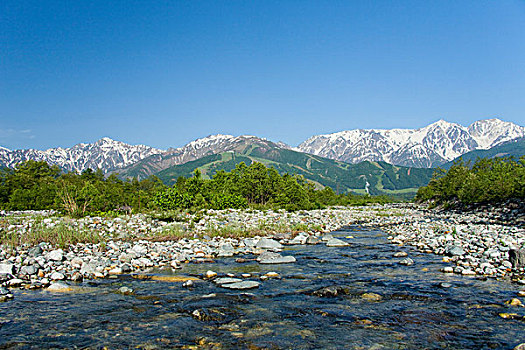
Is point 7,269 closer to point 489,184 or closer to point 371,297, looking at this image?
point 371,297

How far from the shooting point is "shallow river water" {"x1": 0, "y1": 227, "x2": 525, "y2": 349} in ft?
22.5

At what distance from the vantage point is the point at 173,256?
1588 cm

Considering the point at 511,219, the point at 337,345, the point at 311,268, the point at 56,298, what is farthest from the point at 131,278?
the point at 511,219

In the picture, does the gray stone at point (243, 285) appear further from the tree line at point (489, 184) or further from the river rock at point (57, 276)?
the tree line at point (489, 184)

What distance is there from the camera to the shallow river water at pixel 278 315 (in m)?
6.86

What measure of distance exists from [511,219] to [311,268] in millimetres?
24831

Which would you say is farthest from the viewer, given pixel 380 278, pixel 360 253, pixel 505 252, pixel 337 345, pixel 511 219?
pixel 511 219

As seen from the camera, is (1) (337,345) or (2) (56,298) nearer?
(1) (337,345)

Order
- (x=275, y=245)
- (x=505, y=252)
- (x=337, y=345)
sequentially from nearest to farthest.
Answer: (x=337, y=345)
(x=505, y=252)
(x=275, y=245)

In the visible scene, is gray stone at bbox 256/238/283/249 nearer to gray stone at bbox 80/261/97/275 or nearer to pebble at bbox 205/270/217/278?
pebble at bbox 205/270/217/278

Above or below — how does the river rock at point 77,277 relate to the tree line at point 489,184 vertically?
below

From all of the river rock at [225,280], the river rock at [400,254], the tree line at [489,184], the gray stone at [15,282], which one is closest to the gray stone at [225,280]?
the river rock at [225,280]

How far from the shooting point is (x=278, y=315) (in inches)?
335

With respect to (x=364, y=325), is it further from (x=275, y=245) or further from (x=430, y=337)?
(x=275, y=245)
